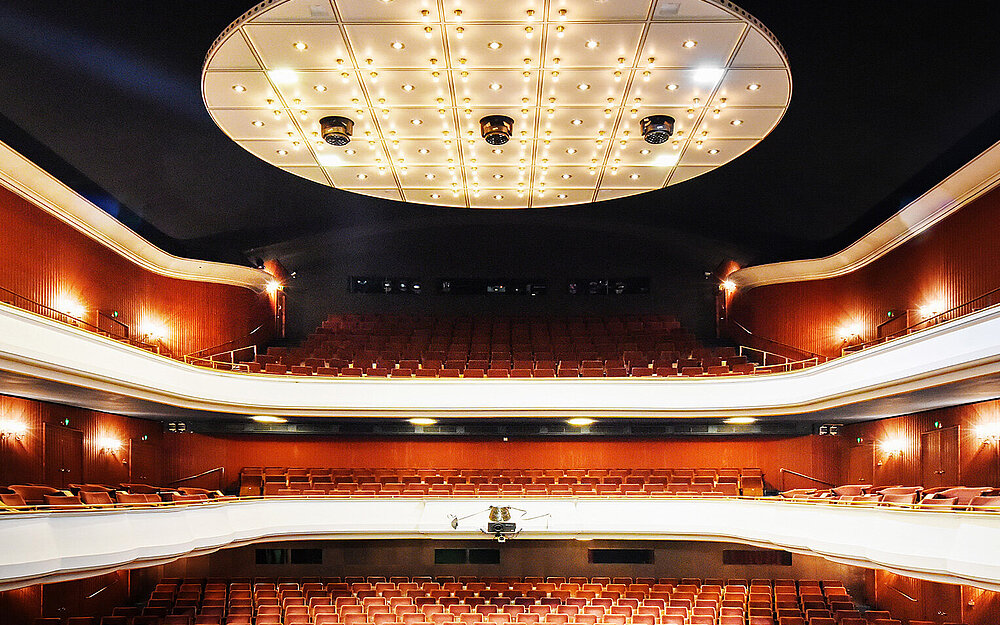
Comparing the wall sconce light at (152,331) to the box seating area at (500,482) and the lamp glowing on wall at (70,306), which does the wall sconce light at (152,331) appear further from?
the box seating area at (500,482)

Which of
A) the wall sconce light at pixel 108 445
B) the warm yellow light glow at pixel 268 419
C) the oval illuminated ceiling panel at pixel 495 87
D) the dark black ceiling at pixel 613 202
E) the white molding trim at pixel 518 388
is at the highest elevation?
the oval illuminated ceiling panel at pixel 495 87

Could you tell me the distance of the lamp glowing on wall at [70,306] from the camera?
12.7 metres

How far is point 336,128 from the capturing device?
37.9 ft

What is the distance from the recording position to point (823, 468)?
53.0 feet

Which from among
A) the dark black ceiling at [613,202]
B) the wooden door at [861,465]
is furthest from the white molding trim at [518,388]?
the dark black ceiling at [613,202]

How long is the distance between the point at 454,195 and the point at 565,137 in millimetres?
3224

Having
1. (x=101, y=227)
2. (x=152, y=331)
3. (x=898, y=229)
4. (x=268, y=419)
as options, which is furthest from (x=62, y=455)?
(x=898, y=229)

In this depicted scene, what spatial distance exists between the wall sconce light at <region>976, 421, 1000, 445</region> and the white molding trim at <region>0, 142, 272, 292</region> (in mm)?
13289

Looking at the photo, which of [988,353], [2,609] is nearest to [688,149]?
[988,353]

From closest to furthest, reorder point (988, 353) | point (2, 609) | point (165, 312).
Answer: point (988, 353) → point (2, 609) → point (165, 312)

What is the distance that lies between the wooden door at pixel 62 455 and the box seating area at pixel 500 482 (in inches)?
121

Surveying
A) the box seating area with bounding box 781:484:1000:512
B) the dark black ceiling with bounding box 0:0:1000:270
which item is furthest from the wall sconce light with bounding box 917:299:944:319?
the box seating area with bounding box 781:484:1000:512

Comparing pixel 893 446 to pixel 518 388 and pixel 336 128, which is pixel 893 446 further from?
pixel 336 128

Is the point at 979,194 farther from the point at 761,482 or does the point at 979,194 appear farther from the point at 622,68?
the point at 761,482
